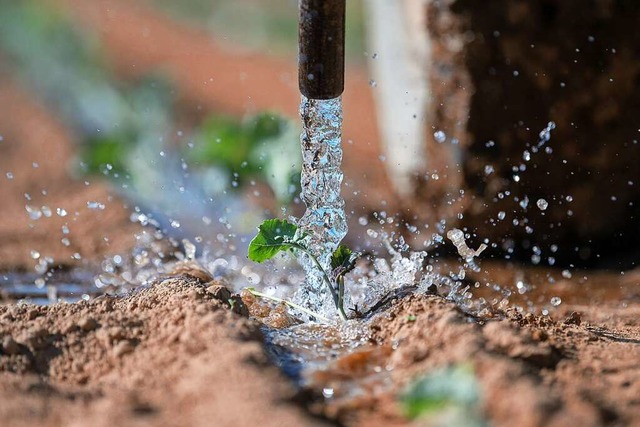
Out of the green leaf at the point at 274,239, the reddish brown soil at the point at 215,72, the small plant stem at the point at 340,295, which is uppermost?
the reddish brown soil at the point at 215,72

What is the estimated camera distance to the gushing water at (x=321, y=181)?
2.68m

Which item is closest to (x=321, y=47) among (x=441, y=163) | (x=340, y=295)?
(x=340, y=295)

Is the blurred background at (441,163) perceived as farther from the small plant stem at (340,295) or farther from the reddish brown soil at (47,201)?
the small plant stem at (340,295)

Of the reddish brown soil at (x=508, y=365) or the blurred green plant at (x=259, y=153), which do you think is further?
the blurred green plant at (x=259, y=153)

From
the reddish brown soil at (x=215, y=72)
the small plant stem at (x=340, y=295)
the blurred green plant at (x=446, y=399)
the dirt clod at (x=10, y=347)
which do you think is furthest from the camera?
the reddish brown soil at (x=215, y=72)

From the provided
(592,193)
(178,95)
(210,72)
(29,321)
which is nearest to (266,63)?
(210,72)

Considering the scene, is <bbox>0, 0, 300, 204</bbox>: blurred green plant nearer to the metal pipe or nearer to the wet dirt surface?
the metal pipe

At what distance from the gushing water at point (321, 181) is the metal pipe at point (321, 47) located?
155mm

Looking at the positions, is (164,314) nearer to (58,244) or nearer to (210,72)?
(58,244)

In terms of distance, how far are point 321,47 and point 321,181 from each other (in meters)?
0.49

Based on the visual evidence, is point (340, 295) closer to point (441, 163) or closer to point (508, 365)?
point (508, 365)

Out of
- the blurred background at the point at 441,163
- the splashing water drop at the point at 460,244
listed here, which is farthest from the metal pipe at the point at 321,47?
the blurred background at the point at 441,163

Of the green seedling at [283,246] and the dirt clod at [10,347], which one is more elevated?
the green seedling at [283,246]

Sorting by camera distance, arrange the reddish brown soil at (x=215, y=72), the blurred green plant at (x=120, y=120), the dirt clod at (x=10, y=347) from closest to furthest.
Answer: the dirt clod at (x=10, y=347), the blurred green plant at (x=120, y=120), the reddish brown soil at (x=215, y=72)
